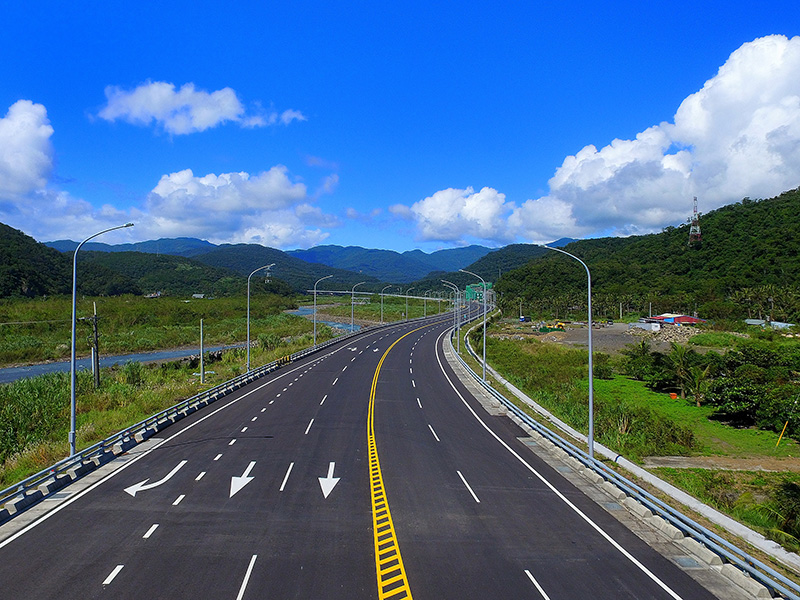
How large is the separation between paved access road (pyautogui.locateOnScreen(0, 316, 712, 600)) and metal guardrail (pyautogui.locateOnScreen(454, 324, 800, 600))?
47.8 inches

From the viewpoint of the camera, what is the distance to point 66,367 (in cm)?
6669

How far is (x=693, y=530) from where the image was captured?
14.0 metres

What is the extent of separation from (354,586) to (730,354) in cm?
4682

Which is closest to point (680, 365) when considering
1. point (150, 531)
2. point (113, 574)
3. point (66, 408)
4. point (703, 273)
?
point (150, 531)

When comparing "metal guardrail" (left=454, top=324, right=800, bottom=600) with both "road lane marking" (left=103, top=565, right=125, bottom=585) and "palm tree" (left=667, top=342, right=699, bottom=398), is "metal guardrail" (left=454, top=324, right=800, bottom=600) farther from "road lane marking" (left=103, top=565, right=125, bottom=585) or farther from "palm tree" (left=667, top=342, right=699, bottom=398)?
"palm tree" (left=667, top=342, right=699, bottom=398)

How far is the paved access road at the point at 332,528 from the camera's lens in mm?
11562

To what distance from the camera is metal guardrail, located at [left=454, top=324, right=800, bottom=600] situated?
11195mm

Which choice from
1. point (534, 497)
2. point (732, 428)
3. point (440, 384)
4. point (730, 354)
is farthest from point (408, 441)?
point (730, 354)

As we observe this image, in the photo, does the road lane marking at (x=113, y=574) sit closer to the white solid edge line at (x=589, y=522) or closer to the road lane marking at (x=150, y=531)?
the road lane marking at (x=150, y=531)

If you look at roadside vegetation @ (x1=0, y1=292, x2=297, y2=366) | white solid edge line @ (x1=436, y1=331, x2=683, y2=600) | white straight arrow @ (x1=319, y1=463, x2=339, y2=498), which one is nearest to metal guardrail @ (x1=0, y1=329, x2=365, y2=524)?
A: white straight arrow @ (x1=319, y1=463, x2=339, y2=498)

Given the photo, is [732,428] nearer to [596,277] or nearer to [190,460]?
[190,460]

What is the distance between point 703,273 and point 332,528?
136 metres

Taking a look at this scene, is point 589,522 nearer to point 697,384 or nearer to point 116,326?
point 697,384

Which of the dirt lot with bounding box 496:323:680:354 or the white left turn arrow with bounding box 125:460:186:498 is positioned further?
the dirt lot with bounding box 496:323:680:354
